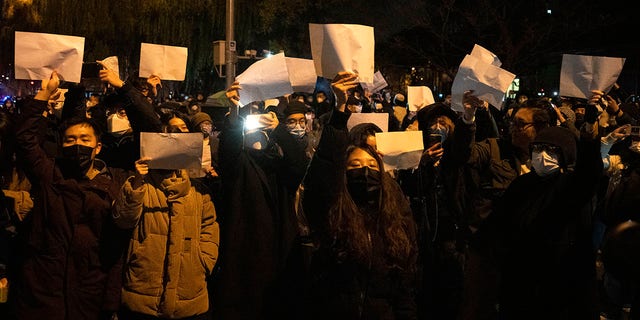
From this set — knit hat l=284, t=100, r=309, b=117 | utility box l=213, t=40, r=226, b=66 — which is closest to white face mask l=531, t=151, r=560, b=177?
knit hat l=284, t=100, r=309, b=117

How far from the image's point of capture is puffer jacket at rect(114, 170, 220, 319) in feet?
17.9

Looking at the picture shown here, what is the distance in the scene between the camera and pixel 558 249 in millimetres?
4996

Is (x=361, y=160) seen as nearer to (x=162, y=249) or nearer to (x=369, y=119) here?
(x=369, y=119)

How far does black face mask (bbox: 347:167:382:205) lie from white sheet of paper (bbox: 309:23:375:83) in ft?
2.09

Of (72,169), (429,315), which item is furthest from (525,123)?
(72,169)

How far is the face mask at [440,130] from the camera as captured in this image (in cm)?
720

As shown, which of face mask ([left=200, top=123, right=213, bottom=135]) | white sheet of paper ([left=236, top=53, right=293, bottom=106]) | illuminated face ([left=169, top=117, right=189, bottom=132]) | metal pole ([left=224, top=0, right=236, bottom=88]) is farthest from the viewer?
metal pole ([left=224, top=0, right=236, bottom=88])

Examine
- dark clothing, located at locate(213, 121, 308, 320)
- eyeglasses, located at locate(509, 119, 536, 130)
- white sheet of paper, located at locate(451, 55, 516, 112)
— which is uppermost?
white sheet of paper, located at locate(451, 55, 516, 112)

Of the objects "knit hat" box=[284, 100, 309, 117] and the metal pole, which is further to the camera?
the metal pole

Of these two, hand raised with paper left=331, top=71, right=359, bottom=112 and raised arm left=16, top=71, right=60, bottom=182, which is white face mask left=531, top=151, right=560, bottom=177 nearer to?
hand raised with paper left=331, top=71, right=359, bottom=112

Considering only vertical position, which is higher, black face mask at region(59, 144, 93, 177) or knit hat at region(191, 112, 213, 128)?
knit hat at region(191, 112, 213, 128)

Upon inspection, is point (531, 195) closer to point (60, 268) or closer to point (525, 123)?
point (525, 123)

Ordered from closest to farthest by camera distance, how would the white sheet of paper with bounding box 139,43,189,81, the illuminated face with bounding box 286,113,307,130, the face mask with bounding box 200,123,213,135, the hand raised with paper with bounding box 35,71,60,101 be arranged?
the hand raised with paper with bounding box 35,71,60,101
the illuminated face with bounding box 286,113,307,130
the white sheet of paper with bounding box 139,43,189,81
the face mask with bounding box 200,123,213,135

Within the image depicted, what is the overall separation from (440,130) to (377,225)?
8.33ft
